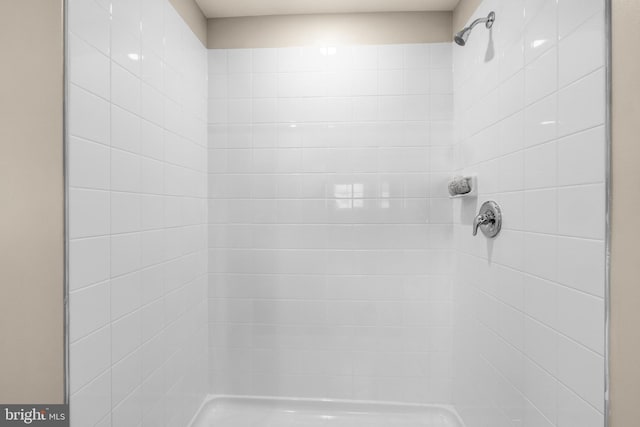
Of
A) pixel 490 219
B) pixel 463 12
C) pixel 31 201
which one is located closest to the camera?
pixel 31 201

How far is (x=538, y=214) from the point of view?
3.69 feet

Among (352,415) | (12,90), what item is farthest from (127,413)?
(352,415)

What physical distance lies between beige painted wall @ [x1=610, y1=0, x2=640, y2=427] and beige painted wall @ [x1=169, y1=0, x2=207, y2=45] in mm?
1706

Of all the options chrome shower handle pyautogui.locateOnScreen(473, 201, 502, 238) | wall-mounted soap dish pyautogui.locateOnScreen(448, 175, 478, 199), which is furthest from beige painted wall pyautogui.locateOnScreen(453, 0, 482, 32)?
chrome shower handle pyautogui.locateOnScreen(473, 201, 502, 238)

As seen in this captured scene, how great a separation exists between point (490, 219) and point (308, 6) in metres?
1.48

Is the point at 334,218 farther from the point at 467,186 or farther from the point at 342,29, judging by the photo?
the point at 342,29

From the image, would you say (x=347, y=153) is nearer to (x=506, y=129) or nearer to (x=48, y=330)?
(x=506, y=129)

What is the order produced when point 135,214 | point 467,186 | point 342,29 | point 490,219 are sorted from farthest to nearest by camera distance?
point 342,29, point 467,186, point 490,219, point 135,214

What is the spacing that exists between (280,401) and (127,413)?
0.98 m

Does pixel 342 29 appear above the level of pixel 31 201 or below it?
above

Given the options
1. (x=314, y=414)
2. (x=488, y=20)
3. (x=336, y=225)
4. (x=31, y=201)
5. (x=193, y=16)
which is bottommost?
(x=314, y=414)

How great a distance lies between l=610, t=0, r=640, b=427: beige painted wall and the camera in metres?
0.75

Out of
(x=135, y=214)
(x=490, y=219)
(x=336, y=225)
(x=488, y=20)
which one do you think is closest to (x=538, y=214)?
Answer: (x=490, y=219)

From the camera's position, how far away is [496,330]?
1.44 meters
